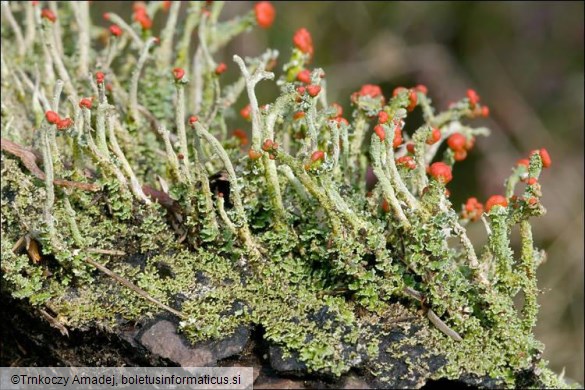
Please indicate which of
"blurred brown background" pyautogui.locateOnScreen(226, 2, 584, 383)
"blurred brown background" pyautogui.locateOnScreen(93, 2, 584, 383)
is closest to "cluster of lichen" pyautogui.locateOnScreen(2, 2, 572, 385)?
"blurred brown background" pyautogui.locateOnScreen(93, 2, 584, 383)

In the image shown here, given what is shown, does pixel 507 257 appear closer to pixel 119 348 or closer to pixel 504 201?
pixel 504 201

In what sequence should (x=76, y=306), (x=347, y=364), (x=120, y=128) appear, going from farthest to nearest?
1. (x=120, y=128)
2. (x=76, y=306)
3. (x=347, y=364)

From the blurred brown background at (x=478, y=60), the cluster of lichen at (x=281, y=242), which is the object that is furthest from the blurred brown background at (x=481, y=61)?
the cluster of lichen at (x=281, y=242)

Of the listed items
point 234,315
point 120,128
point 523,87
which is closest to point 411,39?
point 523,87

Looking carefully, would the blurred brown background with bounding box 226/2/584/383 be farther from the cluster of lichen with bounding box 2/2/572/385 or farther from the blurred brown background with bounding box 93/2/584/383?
the cluster of lichen with bounding box 2/2/572/385

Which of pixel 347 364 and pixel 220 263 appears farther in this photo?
pixel 220 263
